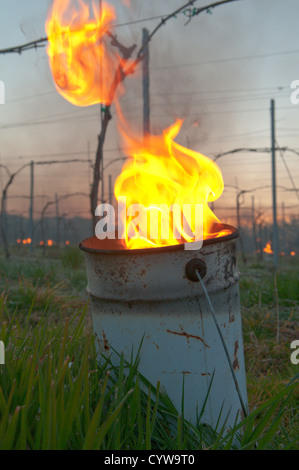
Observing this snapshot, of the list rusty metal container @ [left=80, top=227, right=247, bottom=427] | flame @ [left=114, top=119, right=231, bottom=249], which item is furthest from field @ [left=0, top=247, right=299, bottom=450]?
flame @ [left=114, top=119, right=231, bottom=249]

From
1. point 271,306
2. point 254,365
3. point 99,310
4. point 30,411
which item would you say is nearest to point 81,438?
point 30,411

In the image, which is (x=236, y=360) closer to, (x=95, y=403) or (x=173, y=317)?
(x=173, y=317)

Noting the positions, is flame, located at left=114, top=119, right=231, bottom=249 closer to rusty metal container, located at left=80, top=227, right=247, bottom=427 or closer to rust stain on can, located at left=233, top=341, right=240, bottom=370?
rusty metal container, located at left=80, top=227, right=247, bottom=427

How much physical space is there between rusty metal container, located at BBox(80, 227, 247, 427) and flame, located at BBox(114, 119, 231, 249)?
277 millimetres

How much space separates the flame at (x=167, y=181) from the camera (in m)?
1.95

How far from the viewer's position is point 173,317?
159 centimetres

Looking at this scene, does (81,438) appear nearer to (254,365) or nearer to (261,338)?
(254,365)

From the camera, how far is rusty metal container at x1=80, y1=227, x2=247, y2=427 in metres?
1.59

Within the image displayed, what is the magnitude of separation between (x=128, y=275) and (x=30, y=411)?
2.01 feet

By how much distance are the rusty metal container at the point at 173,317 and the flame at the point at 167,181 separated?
277mm

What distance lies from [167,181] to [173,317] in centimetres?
74

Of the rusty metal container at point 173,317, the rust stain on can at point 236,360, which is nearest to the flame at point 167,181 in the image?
the rusty metal container at point 173,317

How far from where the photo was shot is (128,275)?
1.62 meters

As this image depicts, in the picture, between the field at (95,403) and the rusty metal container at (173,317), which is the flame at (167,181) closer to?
the rusty metal container at (173,317)
